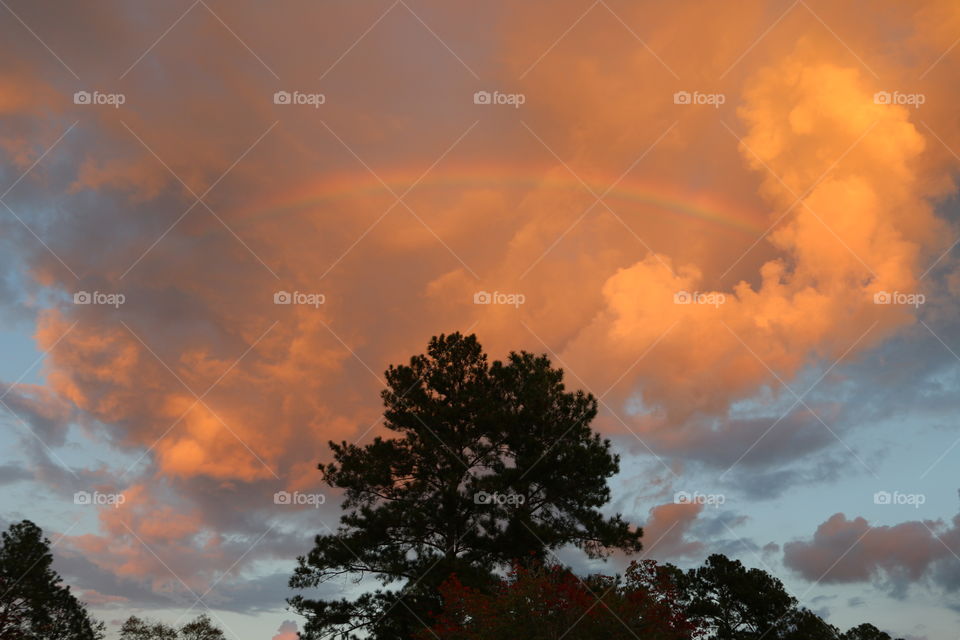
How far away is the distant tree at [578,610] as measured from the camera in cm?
1859

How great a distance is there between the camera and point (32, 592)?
40.7 meters

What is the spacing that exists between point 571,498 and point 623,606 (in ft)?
41.7

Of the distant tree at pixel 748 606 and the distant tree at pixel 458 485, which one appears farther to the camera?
the distant tree at pixel 748 606

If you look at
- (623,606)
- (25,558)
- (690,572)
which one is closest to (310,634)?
(623,606)

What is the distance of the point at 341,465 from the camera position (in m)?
32.6

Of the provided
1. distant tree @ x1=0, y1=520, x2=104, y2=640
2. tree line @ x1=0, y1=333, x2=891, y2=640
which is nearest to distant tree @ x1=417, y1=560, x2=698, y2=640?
tree line @ x1=0, y1=333, x2=891, y2=640

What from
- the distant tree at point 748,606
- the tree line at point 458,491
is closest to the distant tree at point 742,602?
the distant tree at point 748,606

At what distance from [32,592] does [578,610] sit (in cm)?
3484

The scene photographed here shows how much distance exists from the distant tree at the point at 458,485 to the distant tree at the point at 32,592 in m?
19.9

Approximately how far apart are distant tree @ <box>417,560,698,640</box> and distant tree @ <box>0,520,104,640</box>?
2953 cm

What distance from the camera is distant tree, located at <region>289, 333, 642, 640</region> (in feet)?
96.7

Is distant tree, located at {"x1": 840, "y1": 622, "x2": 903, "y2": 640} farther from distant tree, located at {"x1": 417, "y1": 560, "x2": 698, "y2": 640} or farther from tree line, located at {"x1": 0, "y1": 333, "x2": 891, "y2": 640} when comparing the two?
distant tree, located at {"x1": 417, "y1": 560, "x2": 698, "y2": 640}

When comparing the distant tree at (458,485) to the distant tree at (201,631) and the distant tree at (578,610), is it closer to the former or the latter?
the distant tree at (578,610)

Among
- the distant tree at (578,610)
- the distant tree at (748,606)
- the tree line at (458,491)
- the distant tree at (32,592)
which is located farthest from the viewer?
the distant tree at (748,606)
